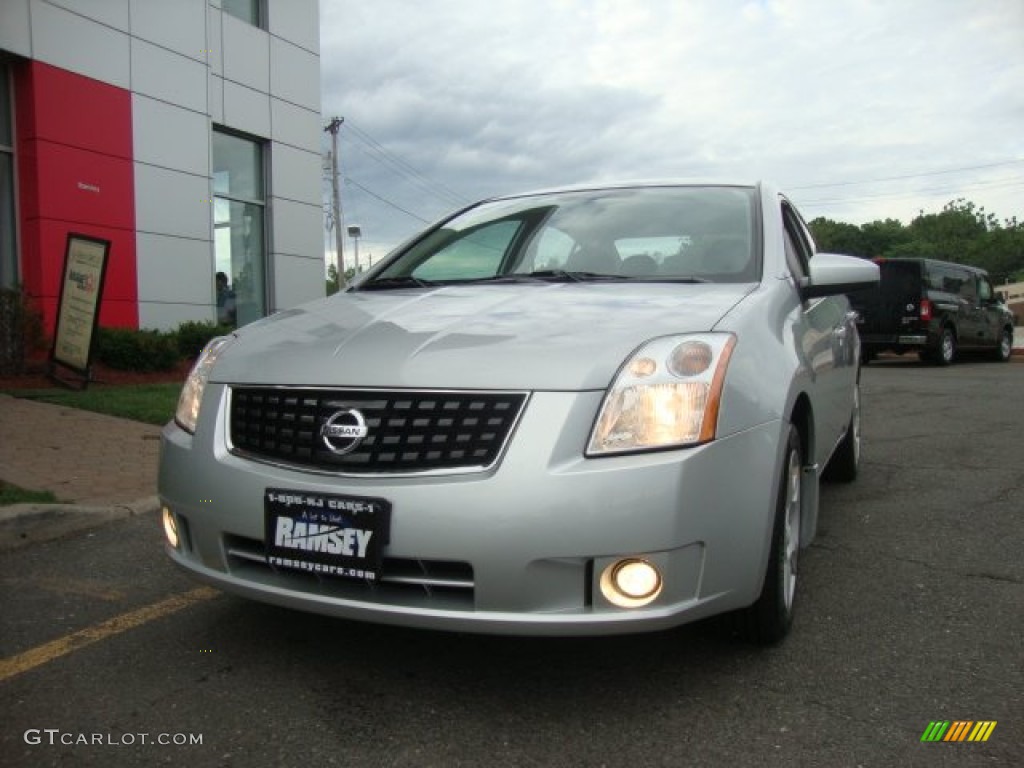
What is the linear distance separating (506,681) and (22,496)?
3.15 m

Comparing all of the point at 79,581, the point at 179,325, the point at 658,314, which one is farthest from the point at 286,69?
the point at 658,314

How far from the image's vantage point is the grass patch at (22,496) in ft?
14.1

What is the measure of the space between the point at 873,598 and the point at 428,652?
166 cm

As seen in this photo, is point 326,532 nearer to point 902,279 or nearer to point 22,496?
point 22,496

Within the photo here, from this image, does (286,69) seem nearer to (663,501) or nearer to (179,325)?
(179,325)

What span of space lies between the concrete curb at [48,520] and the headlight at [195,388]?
154 centimetres

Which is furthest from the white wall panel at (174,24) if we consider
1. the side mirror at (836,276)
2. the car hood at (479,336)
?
the side mirror at (836,276)

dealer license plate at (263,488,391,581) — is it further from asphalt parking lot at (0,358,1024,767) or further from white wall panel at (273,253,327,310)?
white wall panel at (273,253,327,310)

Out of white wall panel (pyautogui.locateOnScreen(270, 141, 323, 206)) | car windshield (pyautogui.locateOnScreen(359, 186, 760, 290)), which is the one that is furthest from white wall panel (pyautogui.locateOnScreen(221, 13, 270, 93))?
car windshield (pyautogui.locateOnScreen(359, 186, 760, 290))

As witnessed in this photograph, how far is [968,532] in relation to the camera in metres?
4.05

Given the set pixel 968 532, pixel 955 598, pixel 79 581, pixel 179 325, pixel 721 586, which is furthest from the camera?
pixel 179 325

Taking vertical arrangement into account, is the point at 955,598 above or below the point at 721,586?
below

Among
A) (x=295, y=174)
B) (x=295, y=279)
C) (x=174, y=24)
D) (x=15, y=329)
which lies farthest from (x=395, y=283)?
(x=295, y=174)

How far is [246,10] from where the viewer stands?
13.6 m
